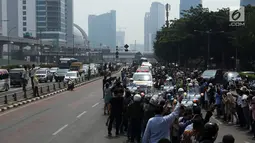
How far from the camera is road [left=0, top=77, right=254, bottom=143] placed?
13391 millimetres

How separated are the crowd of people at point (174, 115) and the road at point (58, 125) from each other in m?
0.79

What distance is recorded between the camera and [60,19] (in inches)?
7175

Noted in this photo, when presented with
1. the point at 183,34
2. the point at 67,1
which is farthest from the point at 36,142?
the point at 67,1

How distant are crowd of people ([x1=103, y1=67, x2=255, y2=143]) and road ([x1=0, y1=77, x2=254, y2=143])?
791 mm

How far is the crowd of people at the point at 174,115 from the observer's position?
6.86 meters

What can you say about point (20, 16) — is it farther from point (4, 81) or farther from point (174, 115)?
point (174, 115)

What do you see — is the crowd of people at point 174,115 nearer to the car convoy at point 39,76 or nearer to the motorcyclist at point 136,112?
the motorcyclist at point 136,112

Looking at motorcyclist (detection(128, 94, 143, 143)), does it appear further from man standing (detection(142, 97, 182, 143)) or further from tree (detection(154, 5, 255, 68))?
tree (detection(154, 5, 255, 68))

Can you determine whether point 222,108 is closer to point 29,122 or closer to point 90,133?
point 90,133

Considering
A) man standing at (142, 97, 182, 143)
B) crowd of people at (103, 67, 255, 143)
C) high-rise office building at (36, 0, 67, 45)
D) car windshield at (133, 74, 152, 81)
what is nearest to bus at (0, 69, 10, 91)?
car windshield at (133, 74, 152, 81)

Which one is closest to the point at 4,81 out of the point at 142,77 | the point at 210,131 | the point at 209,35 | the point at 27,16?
the point at 142,77

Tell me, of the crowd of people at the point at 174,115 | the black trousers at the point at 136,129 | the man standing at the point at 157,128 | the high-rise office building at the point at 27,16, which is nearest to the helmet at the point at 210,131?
the crowd of people at the point at 174,115

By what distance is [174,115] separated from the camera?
7.41 m

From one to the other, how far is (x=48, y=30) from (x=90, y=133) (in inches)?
6782
